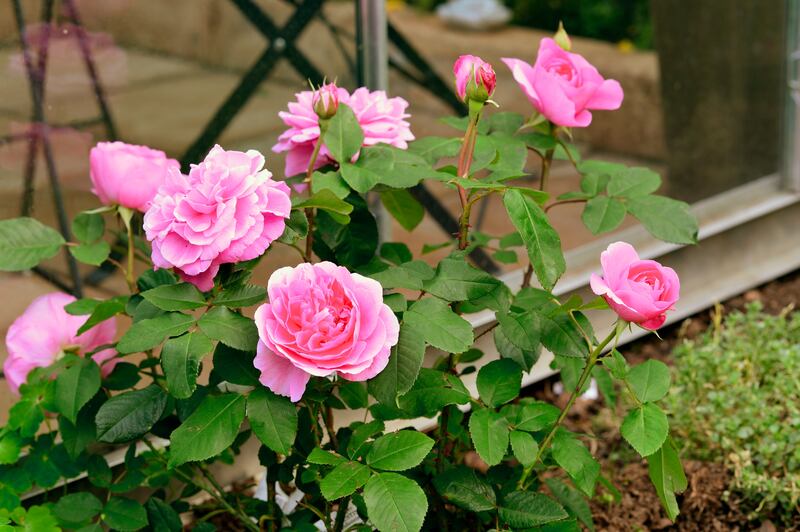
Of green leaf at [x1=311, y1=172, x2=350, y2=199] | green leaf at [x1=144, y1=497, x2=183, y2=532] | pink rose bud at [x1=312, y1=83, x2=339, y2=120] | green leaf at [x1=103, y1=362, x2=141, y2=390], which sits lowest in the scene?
green leaf at [x1=144, y1=497, x2=183, y2=532]

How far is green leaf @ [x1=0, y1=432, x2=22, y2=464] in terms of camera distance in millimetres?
1509

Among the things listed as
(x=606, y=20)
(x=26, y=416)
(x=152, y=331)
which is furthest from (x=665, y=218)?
(x=606, y=20)

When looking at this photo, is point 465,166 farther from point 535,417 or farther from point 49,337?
point 49,337

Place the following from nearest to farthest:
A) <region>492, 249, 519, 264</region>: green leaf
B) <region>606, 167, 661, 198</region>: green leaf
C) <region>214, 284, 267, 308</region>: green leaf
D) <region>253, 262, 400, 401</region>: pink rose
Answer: <region>253, 262, 400, 401</region>: pink rose < <region>214, 284, 267, 308</region>: green leaf < <region>606, 167, 661, 198</region>: green leaf < <region>492, 249, 519, 264</region>: green leaf

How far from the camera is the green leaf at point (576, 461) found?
4.57 feet

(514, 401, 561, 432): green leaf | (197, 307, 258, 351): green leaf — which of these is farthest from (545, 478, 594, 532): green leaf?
(197, 307, 258, 351): green leaf

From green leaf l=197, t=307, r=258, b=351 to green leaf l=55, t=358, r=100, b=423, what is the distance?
0.97 feet

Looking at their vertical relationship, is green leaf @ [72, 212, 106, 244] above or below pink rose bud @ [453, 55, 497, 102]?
below

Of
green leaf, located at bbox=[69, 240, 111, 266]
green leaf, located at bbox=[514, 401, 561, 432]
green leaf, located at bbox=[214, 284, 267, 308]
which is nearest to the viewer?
green leaf, located at bbox=[214, 284, 267, 308]

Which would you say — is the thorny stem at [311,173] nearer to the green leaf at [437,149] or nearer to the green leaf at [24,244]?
the green leaf at [437,149]

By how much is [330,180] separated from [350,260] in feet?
0.50

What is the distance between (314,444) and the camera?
58.2 inches

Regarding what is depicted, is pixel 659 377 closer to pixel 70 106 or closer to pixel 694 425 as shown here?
pixel 694 425

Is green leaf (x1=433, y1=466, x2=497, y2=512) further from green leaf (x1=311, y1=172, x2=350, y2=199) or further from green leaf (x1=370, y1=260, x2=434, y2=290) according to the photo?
green leaf (x1=311, y1=172, x2=350, y2=199)
